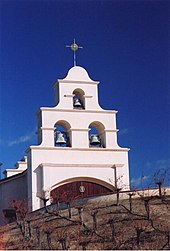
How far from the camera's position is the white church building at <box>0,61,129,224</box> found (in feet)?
91.0

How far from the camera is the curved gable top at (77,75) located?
29.5 m

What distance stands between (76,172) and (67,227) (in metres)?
9.17

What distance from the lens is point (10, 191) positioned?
30.2m

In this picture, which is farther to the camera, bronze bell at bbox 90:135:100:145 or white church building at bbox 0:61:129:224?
bronze bell at bbox 90:135:100:145

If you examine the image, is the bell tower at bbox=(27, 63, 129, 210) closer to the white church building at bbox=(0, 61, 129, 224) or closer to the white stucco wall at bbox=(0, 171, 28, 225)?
the white church building at bbox=(0, 61, 129, 224)

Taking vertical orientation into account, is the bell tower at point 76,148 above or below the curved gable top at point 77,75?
below

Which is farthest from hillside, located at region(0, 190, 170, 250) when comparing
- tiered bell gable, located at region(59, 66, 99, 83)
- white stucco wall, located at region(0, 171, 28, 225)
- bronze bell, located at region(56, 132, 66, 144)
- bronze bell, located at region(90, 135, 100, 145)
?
tiered bell gable, located at region(59, 66, 99, 83)

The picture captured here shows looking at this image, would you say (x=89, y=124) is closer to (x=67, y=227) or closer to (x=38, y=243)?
(x=67, y=227)

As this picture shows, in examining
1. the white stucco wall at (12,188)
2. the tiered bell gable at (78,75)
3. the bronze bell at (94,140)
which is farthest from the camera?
the white stucco wall at (12,188)

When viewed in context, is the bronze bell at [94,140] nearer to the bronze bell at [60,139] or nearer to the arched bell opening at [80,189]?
the bronze bell at [60,139]

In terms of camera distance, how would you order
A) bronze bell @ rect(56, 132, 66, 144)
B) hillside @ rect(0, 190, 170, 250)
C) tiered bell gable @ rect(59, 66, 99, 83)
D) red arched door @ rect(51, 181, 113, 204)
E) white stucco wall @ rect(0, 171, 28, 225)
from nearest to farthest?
hillside @ rect(0, 190, 170, 250) < red arched door @ rect(51, 181, 113, 204) < bronze bell @ rect(56, 132, 66, 144) < tiered bell gable @ rect(59, 66, 99, 83) < white stucco wall @ rect(0, 171, 28, 225)

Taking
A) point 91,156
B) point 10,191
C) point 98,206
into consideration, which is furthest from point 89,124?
point 98,206

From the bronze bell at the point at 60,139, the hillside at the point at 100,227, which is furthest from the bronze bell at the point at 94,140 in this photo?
the hillside at the point at 100,227

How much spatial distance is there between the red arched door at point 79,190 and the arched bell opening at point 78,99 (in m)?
3.84
